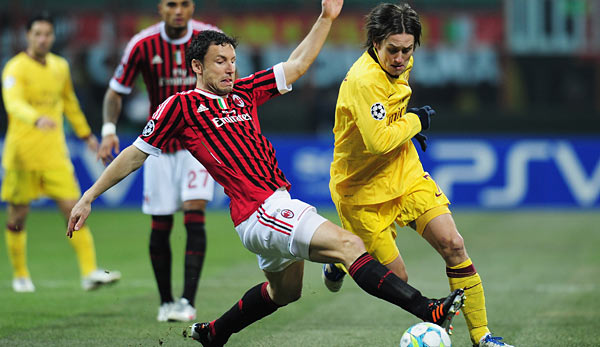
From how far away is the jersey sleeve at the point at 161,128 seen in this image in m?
4.97

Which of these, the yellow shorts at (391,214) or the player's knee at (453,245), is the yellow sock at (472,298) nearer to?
the player's knee at (453,245)

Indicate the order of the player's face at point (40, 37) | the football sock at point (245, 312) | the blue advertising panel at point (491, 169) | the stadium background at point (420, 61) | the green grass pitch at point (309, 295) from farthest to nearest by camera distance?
1. the stadium background at point (420, 61)
2. the blue advertising panel at point (491, 169)
3. the player's face at point (40, 37)
4. the green grass pitch at point (309, 295)
5. the football sock at point (245, 312)

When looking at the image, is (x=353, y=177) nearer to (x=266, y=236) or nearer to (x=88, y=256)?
(x=266, y=236)

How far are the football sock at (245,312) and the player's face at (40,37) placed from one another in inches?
163

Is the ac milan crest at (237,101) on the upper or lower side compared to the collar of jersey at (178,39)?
lower

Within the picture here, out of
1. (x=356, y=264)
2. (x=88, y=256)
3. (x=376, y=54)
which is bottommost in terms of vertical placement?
(x=88, y=256)

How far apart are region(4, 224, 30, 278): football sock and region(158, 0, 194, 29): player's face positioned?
8.34ft

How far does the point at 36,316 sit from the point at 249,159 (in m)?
2.72

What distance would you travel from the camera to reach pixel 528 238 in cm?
1218

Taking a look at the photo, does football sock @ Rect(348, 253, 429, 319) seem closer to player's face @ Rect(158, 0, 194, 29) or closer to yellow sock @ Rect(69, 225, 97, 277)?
player's face @ Rect(158, 0, 194, 29)

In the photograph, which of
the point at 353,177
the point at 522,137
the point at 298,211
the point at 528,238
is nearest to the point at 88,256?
the point at 353,177

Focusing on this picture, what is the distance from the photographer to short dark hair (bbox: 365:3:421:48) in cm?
524

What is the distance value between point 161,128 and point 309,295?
3246 millimetres

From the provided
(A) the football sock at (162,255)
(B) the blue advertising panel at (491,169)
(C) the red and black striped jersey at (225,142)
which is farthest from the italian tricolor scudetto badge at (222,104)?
(B) the blue advertising panel at (491,169)
